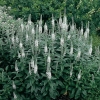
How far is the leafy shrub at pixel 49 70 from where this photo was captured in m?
5.07

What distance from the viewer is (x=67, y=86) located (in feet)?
17.1

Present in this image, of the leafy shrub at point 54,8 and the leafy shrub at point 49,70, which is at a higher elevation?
the leafy shrub at point 54,8

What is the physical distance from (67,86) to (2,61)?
5.02ft

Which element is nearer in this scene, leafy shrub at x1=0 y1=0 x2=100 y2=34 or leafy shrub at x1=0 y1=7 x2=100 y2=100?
leafy shrub at x1=0 y1=7 x2=100 y2=100

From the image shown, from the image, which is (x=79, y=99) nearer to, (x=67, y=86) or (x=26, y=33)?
(x=67, y=86)

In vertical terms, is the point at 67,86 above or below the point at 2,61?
below

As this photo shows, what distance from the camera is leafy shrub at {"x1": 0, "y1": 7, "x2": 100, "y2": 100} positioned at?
5074mm

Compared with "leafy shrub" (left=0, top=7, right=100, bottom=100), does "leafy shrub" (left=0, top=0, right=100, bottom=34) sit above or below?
above

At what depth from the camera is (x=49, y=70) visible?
4.89 meters

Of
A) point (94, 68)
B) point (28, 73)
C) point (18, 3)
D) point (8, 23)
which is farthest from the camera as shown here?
point (18, 3)

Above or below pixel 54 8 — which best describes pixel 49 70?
below

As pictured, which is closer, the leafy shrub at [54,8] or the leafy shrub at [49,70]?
the leafy shrub at [49,70]

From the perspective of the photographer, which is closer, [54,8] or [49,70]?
[49,70]

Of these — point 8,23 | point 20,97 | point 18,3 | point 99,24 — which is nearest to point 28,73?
point 20,97
